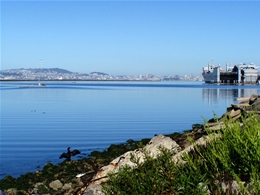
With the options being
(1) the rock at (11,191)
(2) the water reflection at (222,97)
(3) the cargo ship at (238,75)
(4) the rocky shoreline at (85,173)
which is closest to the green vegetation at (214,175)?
(4) the rocky shoreline at (85,173)

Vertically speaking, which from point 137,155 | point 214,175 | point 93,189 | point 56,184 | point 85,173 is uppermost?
point 214,175

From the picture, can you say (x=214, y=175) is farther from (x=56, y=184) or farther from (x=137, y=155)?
(x=56, y=184)

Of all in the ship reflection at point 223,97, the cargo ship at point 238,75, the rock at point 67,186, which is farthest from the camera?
the cargo ship at point 238,75

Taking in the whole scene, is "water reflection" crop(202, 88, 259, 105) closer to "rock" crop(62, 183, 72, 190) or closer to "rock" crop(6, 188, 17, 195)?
"rock" crop(62, 183, 72, 190)

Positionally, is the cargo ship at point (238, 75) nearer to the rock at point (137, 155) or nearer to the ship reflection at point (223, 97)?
the ship reflection at point (223, 97)

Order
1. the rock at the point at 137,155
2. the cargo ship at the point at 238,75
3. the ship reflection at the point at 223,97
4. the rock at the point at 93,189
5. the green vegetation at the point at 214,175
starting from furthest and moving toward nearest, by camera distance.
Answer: the cargo ship at the point at 238,75 → the ship reflection at the point at 223,97 → the rock at the point at 137,155 → the rock at the point at 93,189 → the green vegetation at the point at 214,175

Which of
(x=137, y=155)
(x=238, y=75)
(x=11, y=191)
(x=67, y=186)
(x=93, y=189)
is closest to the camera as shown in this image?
(x=93, y=189)

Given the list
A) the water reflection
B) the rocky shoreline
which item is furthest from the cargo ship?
the rocky shoreline

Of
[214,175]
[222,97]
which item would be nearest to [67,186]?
[214,175]

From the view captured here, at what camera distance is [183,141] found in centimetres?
772

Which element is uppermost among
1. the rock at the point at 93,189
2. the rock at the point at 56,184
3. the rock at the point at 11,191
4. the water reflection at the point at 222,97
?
the rock at the point at 93,189

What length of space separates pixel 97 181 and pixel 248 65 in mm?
182869

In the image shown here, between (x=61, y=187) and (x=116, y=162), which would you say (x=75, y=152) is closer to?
(x=61, y=187)

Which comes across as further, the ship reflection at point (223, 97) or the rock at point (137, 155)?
the ship reflection at point (223, 97)
